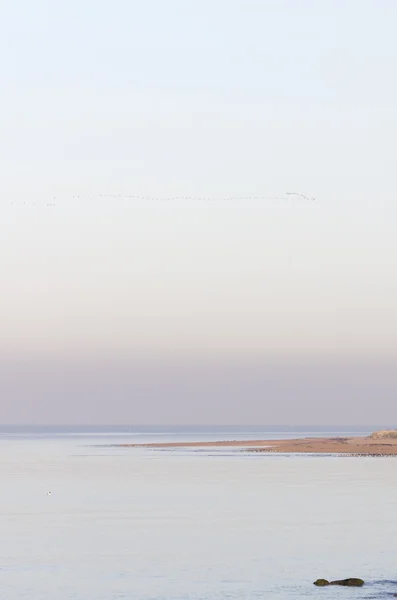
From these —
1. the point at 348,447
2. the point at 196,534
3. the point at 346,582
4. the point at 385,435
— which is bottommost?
the point at 346,582

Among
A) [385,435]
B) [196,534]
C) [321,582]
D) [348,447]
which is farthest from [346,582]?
[385,435]

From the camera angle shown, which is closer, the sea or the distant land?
the sea

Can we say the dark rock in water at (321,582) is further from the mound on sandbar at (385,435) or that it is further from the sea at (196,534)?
the mound on sandbar at (385,435)

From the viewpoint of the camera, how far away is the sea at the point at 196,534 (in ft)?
144

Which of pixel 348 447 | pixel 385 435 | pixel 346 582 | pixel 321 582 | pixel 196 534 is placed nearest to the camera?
pixel 346 582

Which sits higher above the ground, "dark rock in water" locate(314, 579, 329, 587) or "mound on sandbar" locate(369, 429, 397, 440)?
"mound on sandbar" locate(369, 429, 397, 440)

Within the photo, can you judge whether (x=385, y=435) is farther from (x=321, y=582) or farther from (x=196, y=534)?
(x=321, y=582)

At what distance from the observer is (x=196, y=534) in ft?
197

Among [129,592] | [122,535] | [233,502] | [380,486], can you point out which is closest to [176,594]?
[129,592]

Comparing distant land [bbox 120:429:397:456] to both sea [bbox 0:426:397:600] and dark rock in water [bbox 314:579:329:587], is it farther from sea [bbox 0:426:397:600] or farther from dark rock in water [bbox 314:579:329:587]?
dark rock in water [bbox 314:579:329:587]

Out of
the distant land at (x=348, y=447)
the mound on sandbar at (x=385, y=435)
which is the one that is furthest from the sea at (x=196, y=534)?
the mound on sandbar at (x=385, y=435)

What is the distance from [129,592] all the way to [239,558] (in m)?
9.45

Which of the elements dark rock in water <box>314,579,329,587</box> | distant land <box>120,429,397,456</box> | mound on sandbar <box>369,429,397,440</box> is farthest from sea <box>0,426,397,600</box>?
mound on sandbar <box>369,429,397,440</box>

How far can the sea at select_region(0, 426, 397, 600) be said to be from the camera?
44.0 metres
